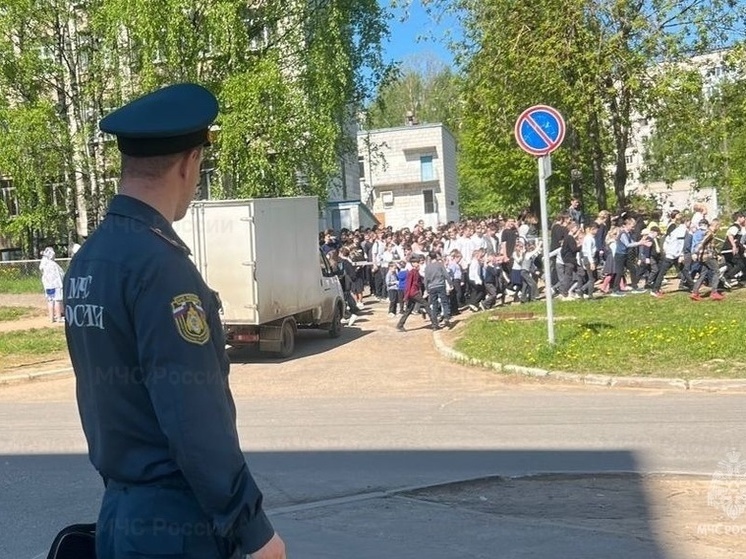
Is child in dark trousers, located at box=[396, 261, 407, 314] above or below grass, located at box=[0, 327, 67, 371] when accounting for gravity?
above

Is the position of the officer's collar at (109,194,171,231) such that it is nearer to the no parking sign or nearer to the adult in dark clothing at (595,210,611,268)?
the no parking sign

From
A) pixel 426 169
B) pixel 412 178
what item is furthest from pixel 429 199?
pixel 426 169

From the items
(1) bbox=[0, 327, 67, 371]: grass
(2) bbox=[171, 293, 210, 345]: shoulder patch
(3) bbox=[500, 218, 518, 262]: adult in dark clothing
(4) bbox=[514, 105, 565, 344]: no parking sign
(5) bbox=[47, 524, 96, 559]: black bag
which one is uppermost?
(4) bbox=[514, 105, 565, 344]: no parking sign

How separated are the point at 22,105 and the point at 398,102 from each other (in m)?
56.6

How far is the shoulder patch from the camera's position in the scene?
2.07 metres

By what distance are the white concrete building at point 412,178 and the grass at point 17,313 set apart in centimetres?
4133

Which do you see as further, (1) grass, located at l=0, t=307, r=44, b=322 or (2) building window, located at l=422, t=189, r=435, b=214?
(2) building window, located at l=422, t=189, r=435, b=214

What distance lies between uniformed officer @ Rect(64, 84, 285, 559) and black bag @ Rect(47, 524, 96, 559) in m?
0.12

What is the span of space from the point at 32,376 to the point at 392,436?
8.56 m

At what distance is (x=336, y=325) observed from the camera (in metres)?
19.1

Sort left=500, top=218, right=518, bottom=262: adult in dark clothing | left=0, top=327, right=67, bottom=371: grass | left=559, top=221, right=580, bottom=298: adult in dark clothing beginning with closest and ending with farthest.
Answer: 1. left=0, top=327, right=67, bottom=371: grass
2. left=559, top=221, right=580, bottom=298: adult in dark clothing
3. left=500, top=218, right=518, bottom=262: adult in dark clothing

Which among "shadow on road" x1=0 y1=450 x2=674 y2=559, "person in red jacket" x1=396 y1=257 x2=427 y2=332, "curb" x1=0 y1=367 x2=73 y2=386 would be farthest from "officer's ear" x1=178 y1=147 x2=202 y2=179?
"person in red jacket" x1=396 y1=257 x2=427 y2=332

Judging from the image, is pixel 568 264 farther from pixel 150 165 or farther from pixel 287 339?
pixel 150 165

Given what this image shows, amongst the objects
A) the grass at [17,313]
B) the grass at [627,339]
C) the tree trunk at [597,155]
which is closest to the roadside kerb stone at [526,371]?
the grass at [627,339]
